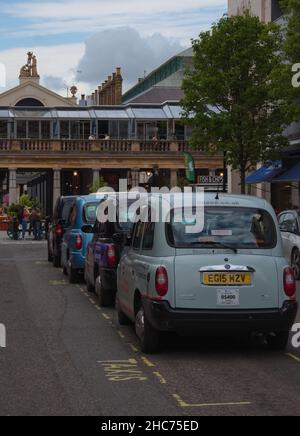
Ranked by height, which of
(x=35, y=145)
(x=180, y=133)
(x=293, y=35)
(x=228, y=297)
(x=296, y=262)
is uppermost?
(x=180, y=133)

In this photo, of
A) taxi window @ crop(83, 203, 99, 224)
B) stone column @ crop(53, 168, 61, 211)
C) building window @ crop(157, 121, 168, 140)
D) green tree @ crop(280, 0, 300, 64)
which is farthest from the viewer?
building window @ crop(157, 121, 168, 140)

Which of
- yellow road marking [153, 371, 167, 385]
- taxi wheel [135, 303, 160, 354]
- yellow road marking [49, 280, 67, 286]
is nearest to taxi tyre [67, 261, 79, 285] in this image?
yellow road marking [49, 280, 67, 286]

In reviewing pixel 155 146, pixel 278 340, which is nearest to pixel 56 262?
pixel 278 340

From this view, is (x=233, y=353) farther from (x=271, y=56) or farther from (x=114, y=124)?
(x=114, y=124)

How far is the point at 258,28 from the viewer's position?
104ft

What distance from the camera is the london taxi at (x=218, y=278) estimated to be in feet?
29.3

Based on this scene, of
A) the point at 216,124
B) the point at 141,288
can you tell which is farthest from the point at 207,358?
the point at 216,124

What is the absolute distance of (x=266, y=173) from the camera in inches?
1391

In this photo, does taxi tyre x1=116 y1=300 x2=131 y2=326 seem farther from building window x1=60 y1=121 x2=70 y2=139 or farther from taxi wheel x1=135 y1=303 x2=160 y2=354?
building window x1=60 y1=121 x2=70 y2=139

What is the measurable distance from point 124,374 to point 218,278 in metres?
1.54

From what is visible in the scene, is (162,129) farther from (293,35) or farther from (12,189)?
(293,35)

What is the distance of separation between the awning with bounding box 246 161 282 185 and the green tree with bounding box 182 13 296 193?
1.87m

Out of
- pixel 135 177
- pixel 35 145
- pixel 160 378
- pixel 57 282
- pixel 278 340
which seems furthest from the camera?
pixel 135 177

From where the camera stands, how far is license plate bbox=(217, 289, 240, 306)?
8.93 meters
